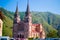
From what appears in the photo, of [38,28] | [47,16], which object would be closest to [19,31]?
[38,28]

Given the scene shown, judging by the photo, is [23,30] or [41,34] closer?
[23,30]

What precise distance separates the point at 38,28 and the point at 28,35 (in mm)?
2760

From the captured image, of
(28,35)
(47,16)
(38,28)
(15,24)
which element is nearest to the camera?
(28,35)

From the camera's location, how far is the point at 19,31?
15.2 meters

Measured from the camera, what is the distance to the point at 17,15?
52.2 ft

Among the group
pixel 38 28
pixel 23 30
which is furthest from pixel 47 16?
pixel 23 30

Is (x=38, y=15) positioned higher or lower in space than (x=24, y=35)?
higher

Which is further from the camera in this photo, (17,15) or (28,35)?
(17,15)

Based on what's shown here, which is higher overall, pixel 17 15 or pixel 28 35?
pixel 17 15

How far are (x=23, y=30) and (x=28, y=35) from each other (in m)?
0.70

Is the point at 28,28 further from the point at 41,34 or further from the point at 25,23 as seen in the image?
the point at 41,34

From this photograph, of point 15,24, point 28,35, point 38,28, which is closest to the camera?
point 28,35

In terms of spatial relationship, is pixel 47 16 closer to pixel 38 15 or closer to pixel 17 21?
pixel 38 15

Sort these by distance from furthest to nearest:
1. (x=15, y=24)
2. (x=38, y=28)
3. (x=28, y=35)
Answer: (x=38, y=28) < (x=15, y=24) < (x=28, y=35)
